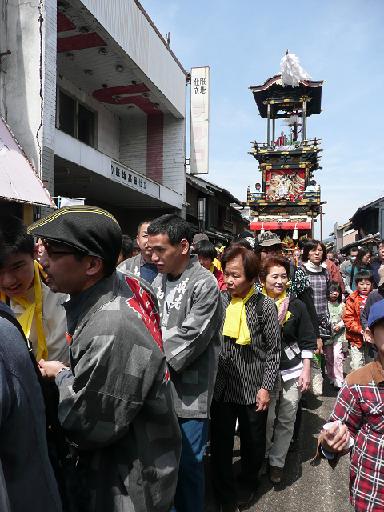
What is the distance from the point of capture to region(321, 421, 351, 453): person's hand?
6.15 feet

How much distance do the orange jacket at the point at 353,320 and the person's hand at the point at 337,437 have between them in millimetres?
4346

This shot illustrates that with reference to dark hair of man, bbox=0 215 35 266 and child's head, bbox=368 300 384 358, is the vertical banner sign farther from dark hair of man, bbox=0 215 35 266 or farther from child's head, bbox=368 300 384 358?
child's head, bbox=368 300 384 358

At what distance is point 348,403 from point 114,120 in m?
15.5

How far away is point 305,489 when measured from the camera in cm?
369

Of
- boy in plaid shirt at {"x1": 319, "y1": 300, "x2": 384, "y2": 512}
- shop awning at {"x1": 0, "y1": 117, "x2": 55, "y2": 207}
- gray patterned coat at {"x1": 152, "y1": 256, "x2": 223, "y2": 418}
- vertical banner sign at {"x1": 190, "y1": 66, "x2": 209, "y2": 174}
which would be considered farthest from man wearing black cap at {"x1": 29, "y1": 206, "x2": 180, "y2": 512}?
vertical banner sign at {"x1": 190, "y1": 66, "x2": 209, "y2": 174}

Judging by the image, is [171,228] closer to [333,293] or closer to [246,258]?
[246,258]

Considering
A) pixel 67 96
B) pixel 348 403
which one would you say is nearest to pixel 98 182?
pixel 67 96

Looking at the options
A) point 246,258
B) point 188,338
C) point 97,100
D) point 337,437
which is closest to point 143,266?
point 246,258

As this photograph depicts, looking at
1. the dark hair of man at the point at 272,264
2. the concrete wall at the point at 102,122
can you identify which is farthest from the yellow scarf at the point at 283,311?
the concrete wall at the point at 102,122

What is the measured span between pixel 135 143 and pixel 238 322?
1411 cm

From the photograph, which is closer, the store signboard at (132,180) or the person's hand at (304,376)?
the person's hand at (304,376)

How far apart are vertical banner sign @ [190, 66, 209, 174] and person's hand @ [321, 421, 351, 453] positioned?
48.9 ft

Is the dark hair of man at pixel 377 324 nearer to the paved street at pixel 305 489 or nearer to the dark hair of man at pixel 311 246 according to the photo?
the paved street at pixel 305 489

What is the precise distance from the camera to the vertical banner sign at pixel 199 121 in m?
16.0
